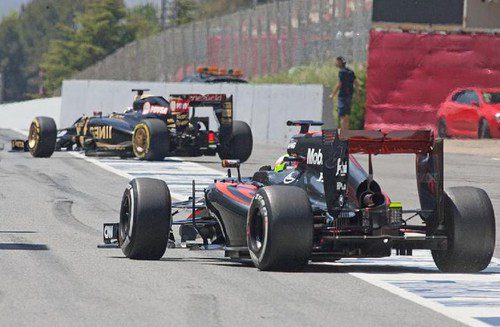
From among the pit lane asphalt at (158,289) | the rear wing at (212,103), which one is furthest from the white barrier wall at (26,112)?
the pit lane asphalt at (158,289)

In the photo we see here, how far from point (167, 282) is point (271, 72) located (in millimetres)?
39069

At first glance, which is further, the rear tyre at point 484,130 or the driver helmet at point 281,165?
the rear tyre at point 484,130

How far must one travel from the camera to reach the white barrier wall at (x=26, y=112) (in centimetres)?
4841

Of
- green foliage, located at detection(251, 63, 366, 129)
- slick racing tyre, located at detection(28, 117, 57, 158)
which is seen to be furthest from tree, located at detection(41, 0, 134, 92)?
slick racing tyre, located at detection(28, 117, 57, 158)

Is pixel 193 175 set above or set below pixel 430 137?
below

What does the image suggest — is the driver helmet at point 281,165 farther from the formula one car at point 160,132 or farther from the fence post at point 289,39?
the fence post at point 289,39

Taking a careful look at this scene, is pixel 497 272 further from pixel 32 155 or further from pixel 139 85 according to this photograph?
pixel 139 85

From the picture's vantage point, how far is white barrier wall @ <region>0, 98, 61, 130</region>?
48406mm

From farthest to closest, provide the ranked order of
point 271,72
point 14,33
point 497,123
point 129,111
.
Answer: point 14,33 → point 271,72 → point 497,123 → point 129,111

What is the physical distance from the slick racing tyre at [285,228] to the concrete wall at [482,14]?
102 ft

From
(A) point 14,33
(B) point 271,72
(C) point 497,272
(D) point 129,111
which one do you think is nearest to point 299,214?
(C) point 497,272

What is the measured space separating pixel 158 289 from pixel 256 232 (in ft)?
4.95

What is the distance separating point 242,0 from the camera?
11081cm

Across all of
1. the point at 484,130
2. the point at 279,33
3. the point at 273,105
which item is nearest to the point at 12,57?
the point at 279,33
